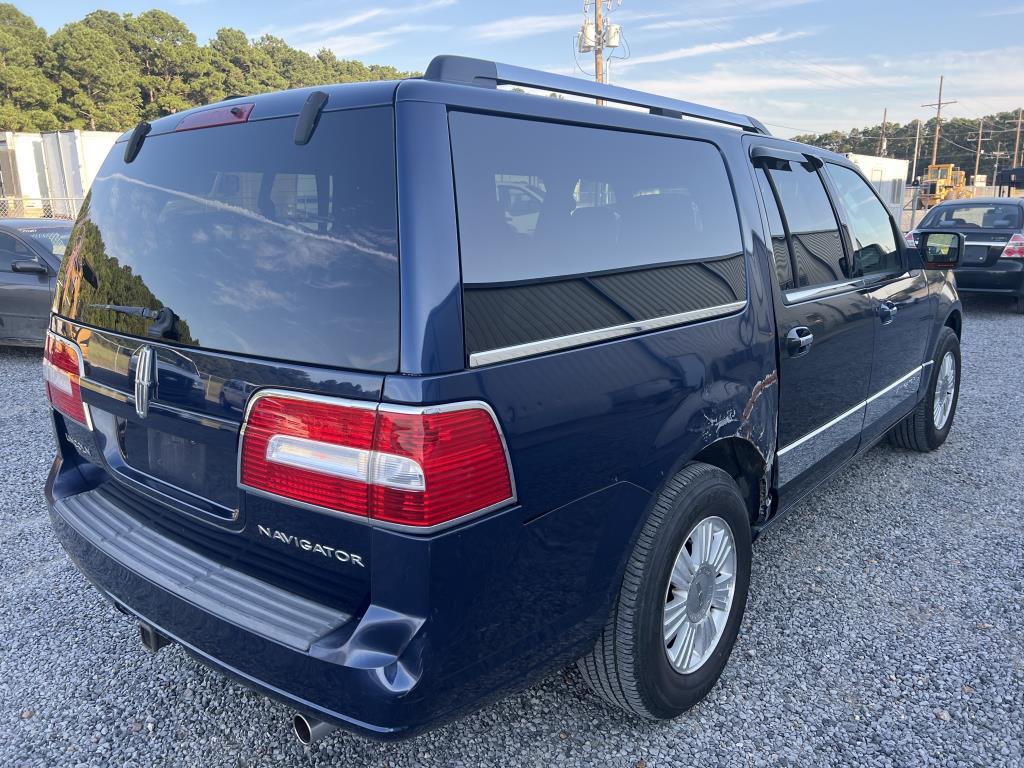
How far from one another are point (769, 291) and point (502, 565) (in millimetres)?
1638

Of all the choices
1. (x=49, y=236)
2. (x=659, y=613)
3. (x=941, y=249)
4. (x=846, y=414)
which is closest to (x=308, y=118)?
(x=659, y=613)

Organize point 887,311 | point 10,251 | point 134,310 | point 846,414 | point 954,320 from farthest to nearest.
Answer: point 10,251 → point 954,320 → point 887,311 → point 846,414 → point 134,310

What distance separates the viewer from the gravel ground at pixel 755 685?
237 centimetres

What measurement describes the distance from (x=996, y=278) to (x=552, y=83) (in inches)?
443

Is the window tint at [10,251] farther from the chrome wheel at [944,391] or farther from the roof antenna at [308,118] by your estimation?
the chrome wheel at [944,391]

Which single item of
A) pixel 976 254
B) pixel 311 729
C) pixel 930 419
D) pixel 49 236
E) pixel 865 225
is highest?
pixel 865 225

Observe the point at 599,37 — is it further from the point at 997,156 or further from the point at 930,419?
the point at 997,156

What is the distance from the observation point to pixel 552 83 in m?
2.28

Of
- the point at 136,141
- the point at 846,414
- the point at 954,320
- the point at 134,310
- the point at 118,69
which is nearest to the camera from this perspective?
the point at 134,310

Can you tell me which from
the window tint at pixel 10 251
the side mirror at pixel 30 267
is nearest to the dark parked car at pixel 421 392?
the side mirror at pixel 30 267

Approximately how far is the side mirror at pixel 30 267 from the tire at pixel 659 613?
25.3ft

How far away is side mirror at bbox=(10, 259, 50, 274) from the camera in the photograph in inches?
303

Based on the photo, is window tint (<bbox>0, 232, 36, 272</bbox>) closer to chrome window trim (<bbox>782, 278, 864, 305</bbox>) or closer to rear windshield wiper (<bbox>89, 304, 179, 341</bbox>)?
rear windshield wiper (<bbox>89, 304, 179, 341</bbox>)

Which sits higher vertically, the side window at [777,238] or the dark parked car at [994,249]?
the side window at [777,238]
